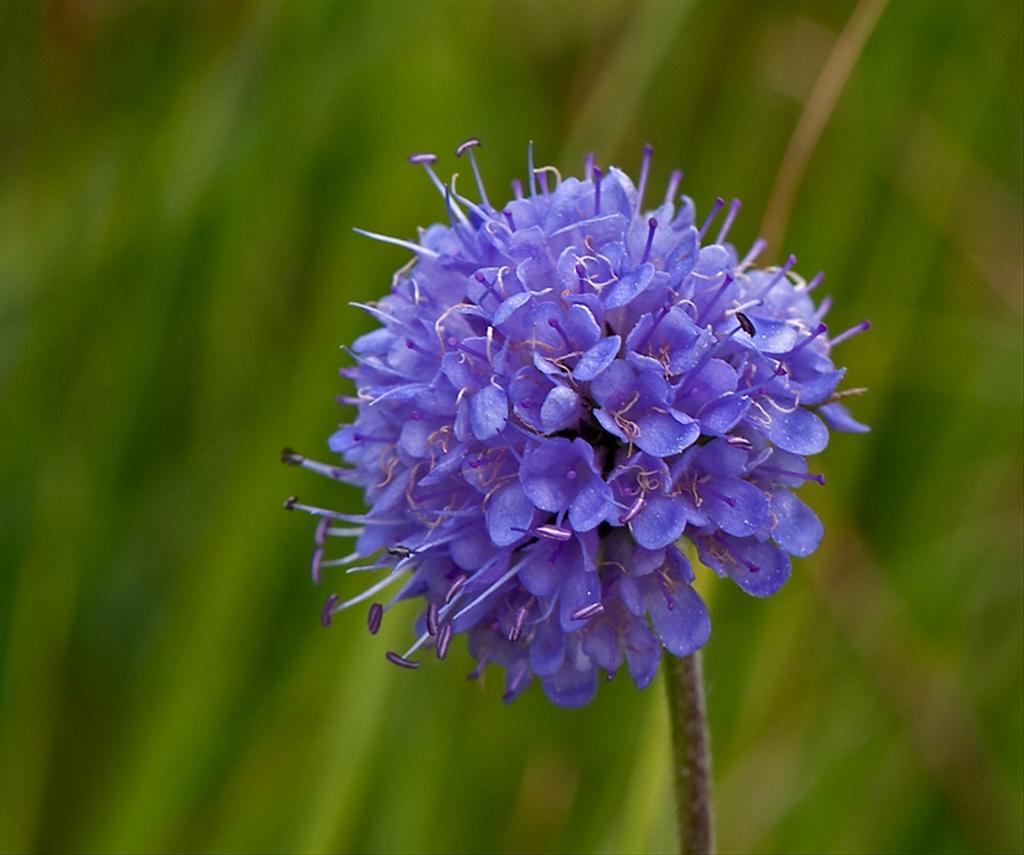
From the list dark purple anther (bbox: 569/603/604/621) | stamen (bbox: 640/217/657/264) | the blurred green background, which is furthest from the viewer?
the blurred green background

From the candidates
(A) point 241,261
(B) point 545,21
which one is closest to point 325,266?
(A) point 241,261

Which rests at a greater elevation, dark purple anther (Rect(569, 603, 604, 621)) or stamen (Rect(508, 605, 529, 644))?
dark purple anther (Rect(569, 603, 604, 621))

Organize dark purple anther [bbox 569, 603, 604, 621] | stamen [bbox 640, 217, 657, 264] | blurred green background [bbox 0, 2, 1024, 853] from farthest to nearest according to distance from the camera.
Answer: blurred green background [bbox 0, 2, 1024, 853] < stamen [bbox 640, 217, 657, 264] < dark purple anther [bbox 569, 603, 604, 621]

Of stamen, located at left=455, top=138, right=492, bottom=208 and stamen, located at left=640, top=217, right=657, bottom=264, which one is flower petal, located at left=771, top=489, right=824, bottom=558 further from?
stamen, located at left=455, top=138, right=492, bottom=208

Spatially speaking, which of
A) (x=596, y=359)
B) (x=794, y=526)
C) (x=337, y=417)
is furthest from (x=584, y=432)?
(x=337, y=417)

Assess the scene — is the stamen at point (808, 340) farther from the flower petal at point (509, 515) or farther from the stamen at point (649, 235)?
the flower petal at point (509, 515)

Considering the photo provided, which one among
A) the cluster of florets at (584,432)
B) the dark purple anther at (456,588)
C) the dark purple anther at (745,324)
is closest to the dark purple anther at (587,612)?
the cluster of florets at (584,432)

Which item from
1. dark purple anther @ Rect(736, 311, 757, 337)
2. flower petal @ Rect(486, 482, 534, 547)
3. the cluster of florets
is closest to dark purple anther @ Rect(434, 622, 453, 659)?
the cluster of florets
